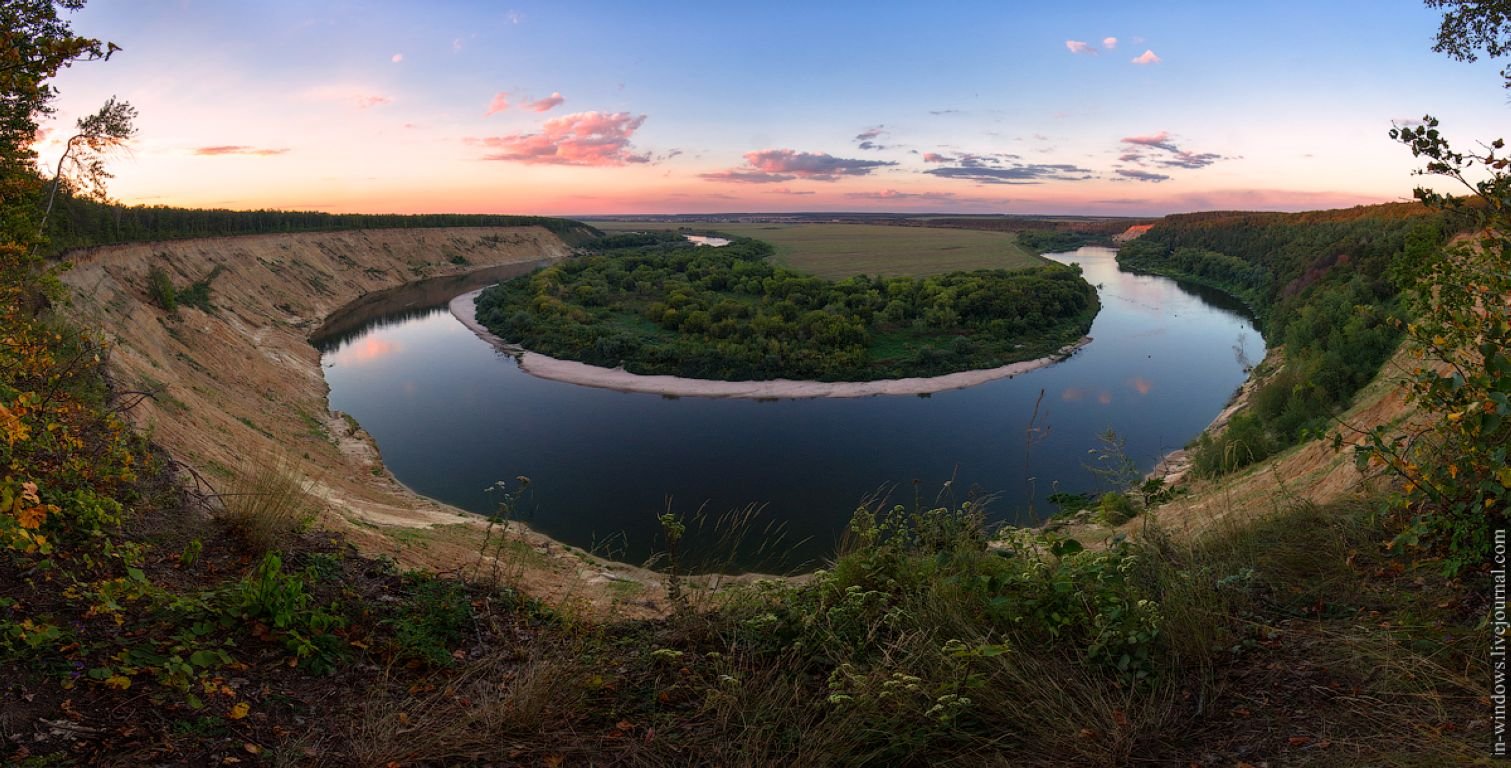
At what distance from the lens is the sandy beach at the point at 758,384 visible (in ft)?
95.1

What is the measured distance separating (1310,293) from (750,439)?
2701 centimetres

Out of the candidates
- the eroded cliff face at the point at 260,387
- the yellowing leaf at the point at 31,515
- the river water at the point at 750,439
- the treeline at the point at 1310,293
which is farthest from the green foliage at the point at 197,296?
the treeline at the point at 1310,293

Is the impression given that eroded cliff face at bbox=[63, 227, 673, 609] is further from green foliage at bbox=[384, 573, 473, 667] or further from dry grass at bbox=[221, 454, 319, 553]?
dry grass at bbox=[221, 454, 319, 553]

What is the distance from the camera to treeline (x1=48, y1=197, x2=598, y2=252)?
28.6m

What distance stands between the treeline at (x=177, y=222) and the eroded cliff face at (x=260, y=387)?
40.3 inches

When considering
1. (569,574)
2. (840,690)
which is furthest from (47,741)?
(569,574)

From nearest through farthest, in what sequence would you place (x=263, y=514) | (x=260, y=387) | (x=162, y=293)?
(x=263, y=514), (x=260, y=387), (x=162, y=293)

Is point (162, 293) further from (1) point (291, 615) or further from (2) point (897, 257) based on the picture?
(2) point (897, 257)

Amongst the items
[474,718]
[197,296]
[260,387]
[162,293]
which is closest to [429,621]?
[474,718]

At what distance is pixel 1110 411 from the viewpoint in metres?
26.6

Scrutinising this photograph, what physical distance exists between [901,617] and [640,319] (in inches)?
1580

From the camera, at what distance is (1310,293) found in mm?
32312

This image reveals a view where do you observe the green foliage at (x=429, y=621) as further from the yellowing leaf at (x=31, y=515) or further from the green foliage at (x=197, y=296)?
the green foliage at (x=197, y=296)

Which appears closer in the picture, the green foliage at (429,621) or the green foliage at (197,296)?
the green foliage at (429,621)
